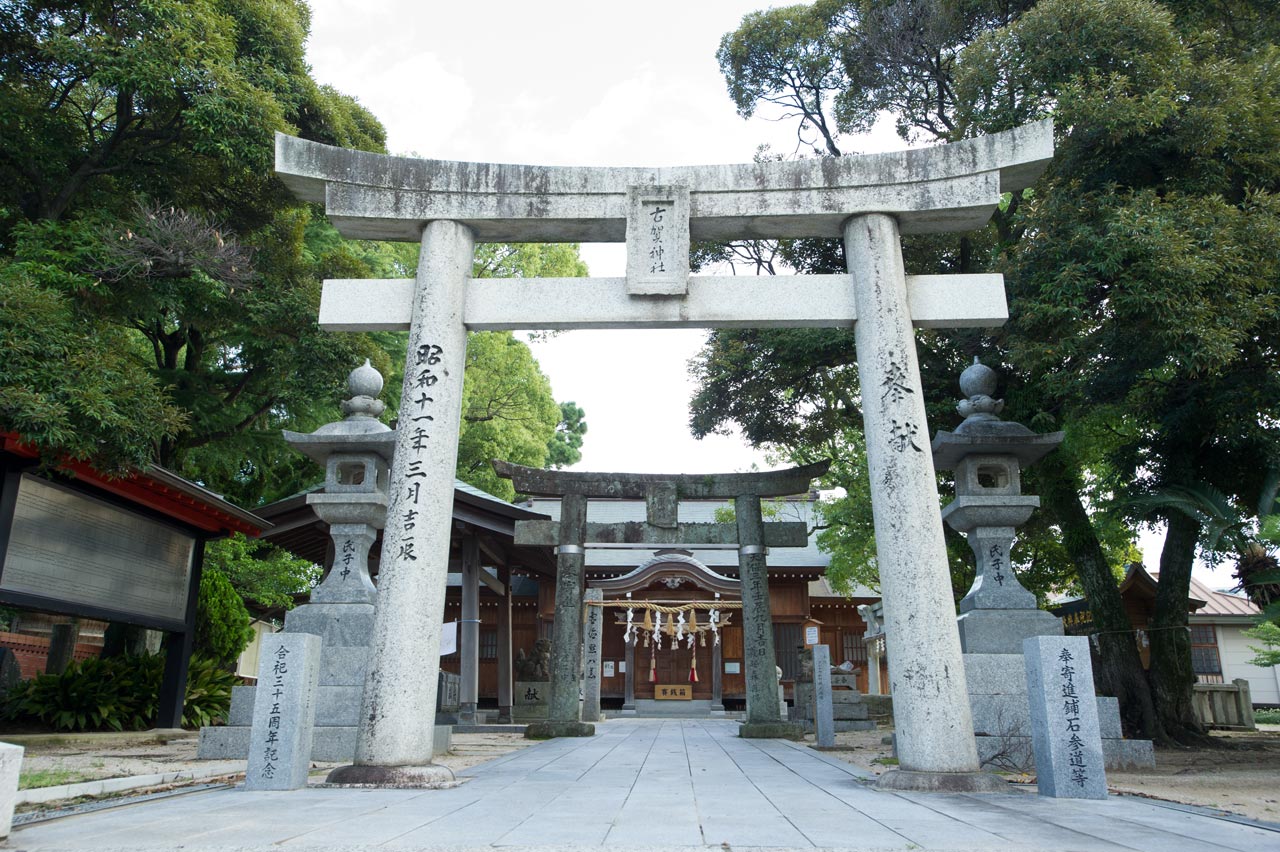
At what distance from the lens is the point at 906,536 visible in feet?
21.8

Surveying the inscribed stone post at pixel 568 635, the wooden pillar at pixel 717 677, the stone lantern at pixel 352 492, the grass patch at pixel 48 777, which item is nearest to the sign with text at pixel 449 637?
the stone lantern at pixel 352 492

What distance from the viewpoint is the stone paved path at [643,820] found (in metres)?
3.92

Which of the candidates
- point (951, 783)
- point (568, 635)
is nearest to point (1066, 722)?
point (951, 783)

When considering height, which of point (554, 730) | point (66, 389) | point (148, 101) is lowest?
point (554, 730)

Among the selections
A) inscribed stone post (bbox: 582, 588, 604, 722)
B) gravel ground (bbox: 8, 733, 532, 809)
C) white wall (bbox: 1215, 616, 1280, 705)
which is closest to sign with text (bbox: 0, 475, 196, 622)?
gravel ground (bbox: 8, 733, 532, 809)

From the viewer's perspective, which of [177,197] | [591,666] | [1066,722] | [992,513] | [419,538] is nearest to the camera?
[1066,722]

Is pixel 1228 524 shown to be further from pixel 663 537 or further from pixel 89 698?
pixel 89 698

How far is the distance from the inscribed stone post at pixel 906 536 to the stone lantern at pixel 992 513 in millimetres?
2569

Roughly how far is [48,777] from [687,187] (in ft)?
24.1

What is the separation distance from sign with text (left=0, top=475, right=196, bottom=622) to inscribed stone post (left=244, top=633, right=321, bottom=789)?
15.1 ft

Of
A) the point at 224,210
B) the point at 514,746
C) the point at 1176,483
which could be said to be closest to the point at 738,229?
the point at 1176,483

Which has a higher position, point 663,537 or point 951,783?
point 663,537

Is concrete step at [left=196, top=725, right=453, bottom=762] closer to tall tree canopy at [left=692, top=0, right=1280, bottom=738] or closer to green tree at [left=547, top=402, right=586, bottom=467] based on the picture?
tall tree canopy at [left=692, top=0, right=1280, bottom=738]

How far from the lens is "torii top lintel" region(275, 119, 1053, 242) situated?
7480 millimetres
